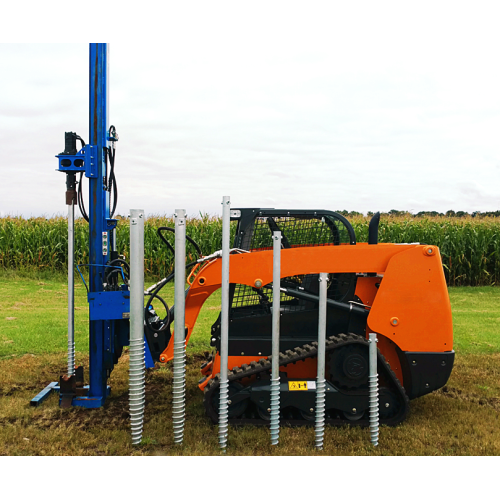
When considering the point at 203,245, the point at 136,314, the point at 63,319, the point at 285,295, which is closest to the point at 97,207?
the point at 136,314

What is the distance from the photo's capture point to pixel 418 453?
388cm

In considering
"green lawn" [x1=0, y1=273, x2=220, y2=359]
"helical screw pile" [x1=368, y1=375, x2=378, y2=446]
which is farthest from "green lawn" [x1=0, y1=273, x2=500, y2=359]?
"helical screw pile" [x1=368, y1=375, x2=378, y2=446]

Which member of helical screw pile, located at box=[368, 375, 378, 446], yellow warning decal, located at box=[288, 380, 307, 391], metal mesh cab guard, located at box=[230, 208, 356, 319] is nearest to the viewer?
helical screw pile, located at box=[368, 375, 378, 446]

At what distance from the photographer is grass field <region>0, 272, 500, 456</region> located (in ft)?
12.8

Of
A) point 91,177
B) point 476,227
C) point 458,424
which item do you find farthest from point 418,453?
point 476,227

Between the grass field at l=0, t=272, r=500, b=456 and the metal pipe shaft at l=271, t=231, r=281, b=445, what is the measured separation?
0.20m

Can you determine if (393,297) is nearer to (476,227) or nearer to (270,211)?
(270,211)

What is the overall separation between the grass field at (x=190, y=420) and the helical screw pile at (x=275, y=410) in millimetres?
85

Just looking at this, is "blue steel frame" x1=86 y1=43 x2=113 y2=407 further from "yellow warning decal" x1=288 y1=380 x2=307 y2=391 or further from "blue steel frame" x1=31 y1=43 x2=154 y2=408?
"yellow warning decal" x1=288 y1=380 x2=307 y2=391

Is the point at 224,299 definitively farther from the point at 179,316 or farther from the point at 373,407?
the point at 373,407

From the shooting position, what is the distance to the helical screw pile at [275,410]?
3.85 m

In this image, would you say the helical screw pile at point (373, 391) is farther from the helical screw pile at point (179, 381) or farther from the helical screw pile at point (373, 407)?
the helical screw pile at point (179, 381)

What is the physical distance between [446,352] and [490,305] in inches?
295

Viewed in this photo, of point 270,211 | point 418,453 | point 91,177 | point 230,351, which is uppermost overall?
point 91,177
